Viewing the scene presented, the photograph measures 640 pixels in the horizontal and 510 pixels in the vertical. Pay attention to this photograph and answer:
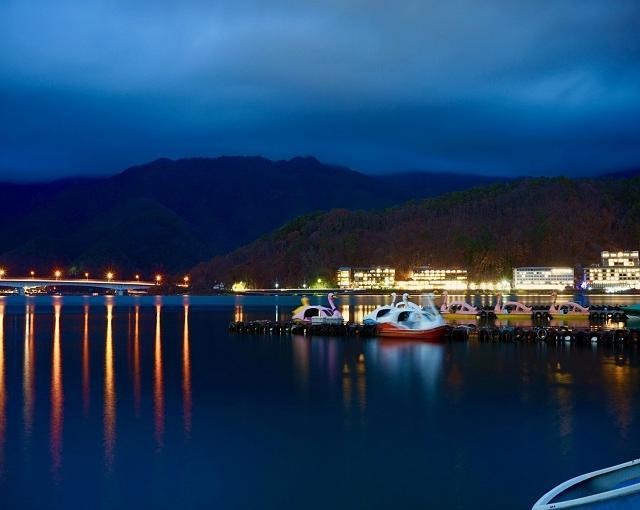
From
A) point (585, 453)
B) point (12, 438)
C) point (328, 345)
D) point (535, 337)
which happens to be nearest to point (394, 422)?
point (585, 453)

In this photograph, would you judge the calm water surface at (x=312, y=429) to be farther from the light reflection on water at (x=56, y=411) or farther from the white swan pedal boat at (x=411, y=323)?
the white swan pedal boat at (x=411, y=323)

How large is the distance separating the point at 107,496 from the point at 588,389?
1636 cm

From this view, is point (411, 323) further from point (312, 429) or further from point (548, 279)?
point (548, 279)

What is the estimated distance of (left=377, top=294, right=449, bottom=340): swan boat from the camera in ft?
139

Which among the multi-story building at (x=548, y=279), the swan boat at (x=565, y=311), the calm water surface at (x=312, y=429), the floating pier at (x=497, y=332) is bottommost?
the calm water surface at (x=312, y=429)

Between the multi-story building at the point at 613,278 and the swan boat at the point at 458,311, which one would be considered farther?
the multi-story building at the point at 613,278

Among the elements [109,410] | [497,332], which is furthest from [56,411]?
[497,332]

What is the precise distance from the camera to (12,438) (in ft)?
56.6

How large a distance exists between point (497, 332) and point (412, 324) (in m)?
4.93

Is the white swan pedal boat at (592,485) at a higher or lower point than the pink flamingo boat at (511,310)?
lower

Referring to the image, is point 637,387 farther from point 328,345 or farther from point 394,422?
point 328,345

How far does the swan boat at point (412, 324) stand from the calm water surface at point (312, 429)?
8.36 meters

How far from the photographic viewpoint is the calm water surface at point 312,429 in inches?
516

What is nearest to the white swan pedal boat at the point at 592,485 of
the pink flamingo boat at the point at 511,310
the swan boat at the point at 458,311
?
the swan boat at the point at 458,311
